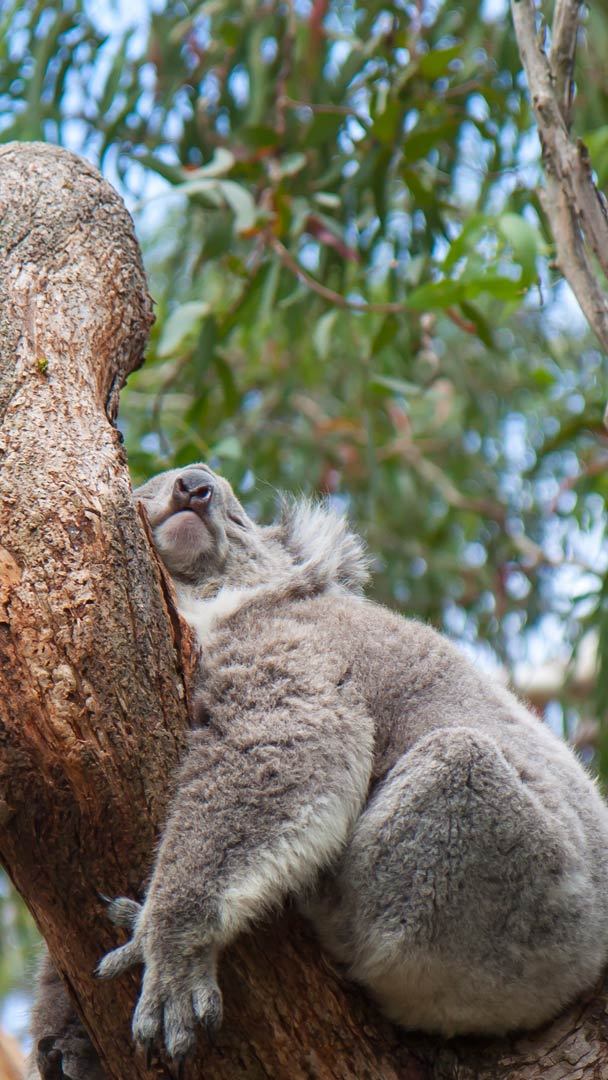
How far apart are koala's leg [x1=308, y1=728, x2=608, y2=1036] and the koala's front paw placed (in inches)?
11.6

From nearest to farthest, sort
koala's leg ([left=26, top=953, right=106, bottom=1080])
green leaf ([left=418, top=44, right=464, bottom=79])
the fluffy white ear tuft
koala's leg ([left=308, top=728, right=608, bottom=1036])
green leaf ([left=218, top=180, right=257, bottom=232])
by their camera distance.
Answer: koala's leg ([left=308, top=728, right=608, bottom=1036])
koala's leg ([left=26, top=953, right=106, bottom=1080])
the fluffy white ear tuft
green leaf ([left=218, top=180, right=257, bottom=232])
green leaf ([left=418, top=44, right=464, bottom=79])

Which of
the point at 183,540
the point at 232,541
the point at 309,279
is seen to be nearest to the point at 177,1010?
the point at 183,540

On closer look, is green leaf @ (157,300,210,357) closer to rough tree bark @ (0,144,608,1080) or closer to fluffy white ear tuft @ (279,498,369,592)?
fluffy white ear tuft @ (279,498,369,592)

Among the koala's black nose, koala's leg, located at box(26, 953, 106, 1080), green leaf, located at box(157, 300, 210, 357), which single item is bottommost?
koala's leg, located at box(26, 953, 106, 1080)

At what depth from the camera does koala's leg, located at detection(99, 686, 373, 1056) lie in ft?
5.89

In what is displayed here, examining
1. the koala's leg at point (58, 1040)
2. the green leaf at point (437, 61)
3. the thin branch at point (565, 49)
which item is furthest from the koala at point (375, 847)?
the green leaf at point (437, 61)

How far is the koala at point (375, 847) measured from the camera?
1.83m

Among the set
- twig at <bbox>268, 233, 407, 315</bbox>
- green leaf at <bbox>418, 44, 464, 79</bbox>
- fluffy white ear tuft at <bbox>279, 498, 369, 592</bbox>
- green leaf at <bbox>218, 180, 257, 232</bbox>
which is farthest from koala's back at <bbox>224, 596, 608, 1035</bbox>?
green leaf at <bbox>418, 44, 464, 79</bbox>

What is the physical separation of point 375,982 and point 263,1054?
0.24m

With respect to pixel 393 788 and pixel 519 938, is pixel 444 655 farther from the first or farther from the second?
pixel 519 938

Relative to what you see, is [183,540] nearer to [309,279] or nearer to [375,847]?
[375,847]

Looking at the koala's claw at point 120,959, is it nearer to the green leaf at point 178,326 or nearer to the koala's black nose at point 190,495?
the koala's black nose at point 190,495

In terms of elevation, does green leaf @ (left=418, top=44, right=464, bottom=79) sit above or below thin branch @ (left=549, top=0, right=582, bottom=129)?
above

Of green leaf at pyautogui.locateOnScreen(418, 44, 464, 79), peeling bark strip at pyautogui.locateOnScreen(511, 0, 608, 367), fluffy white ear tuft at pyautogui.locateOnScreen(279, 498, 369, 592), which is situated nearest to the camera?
peeling bark strip at pyautogui.locateOnScreen(511, 0, 608, 367)
